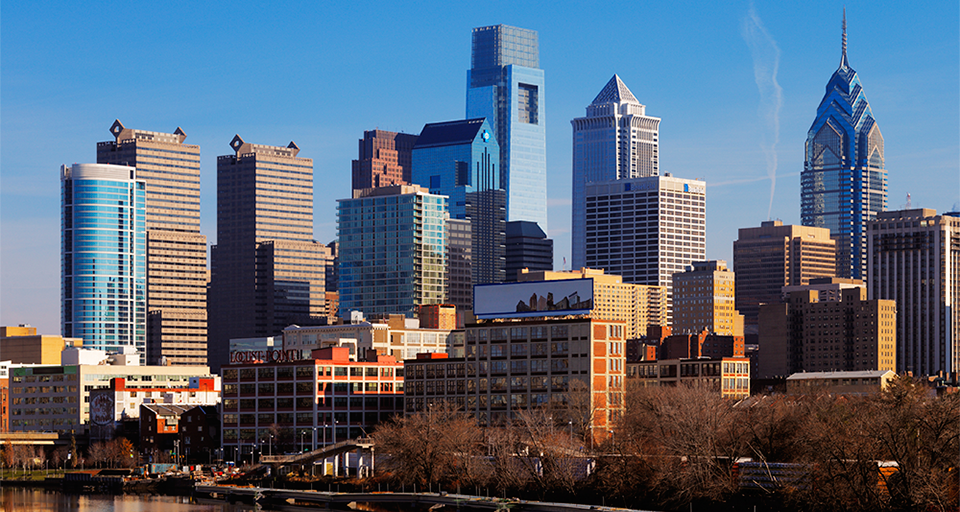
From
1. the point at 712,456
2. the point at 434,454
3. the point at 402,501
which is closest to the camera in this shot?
the point at 712,456

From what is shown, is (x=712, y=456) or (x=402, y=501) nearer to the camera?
(x=712, y=456)

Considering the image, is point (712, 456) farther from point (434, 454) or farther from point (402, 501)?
point (434, 454)

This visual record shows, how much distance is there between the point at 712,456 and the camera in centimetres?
15288

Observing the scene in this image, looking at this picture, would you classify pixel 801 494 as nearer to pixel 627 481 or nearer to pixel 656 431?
pixel 627 481

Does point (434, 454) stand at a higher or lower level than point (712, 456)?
lower

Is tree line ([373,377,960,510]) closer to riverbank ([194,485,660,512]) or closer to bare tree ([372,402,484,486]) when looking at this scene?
bare tree ([372,402,484,486])

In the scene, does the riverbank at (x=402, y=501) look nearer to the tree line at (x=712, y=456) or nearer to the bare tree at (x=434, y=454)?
the tree line at (x=712, y=456)

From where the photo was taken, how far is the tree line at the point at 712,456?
13400 centimetres

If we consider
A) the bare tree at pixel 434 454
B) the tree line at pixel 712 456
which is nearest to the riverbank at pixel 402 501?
the tree line at pixel 712 456

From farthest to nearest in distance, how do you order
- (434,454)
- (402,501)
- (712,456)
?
(434,454), (402,501), (712,456)

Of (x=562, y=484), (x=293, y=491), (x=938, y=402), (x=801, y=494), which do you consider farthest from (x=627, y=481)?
(x=293, y=491)

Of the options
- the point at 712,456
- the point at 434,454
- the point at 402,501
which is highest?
the point at 712,456

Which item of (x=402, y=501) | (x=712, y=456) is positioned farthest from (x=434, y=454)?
(x=712, y=456)

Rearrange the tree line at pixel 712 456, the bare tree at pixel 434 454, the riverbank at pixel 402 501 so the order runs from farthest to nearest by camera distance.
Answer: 1. the bare tree at pixel 434 454
2. the riverbank at pixel 402 501
3. the tree line at pixel 712 456
